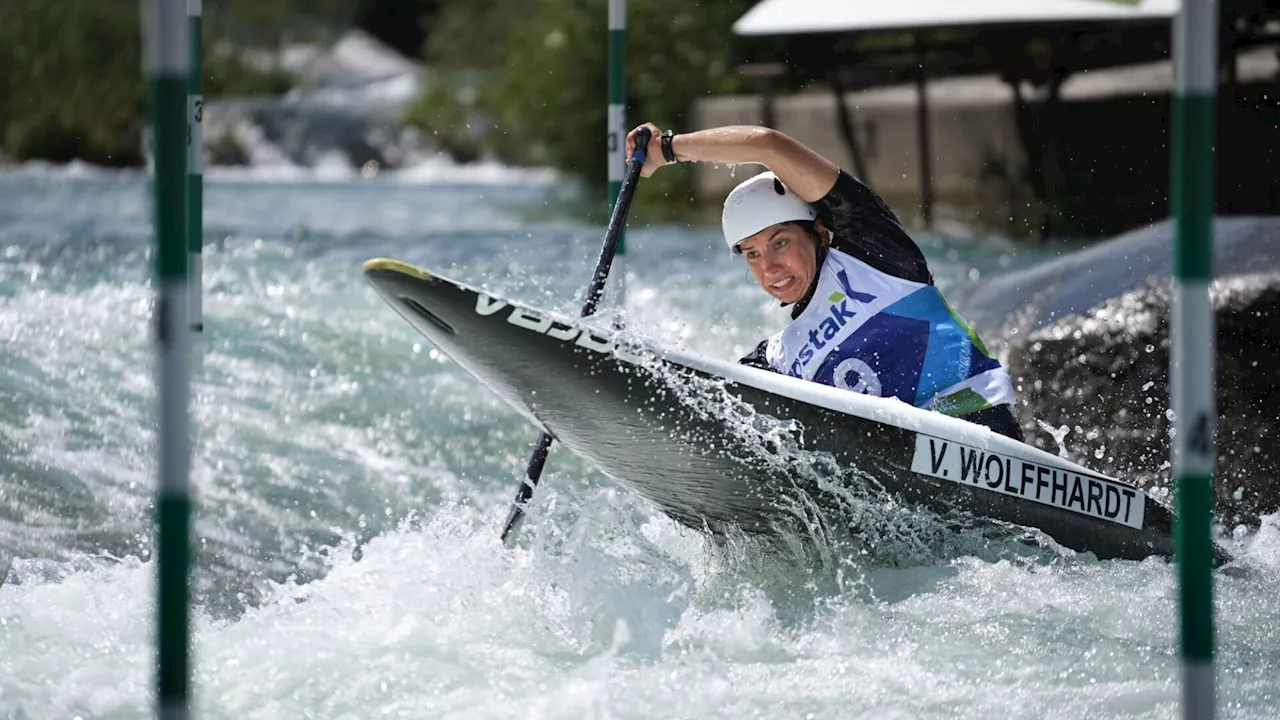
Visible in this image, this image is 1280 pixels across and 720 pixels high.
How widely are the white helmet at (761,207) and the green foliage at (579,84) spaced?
13.2 m

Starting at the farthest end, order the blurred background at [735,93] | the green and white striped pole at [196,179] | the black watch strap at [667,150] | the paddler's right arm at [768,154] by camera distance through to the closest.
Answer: the blurred background at [735,93]
the green and white striped pole at [196,179]
the black watch strap at [667,150]
the paddler's right arm at [768,154]

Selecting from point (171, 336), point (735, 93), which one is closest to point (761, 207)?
point (171, 336)

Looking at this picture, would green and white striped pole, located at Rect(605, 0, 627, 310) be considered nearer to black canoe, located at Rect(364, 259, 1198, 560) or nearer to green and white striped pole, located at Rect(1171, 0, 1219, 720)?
black canoe, located at Rect(364, 259, 1198, 560)

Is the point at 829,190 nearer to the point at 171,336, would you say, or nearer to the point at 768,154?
the point at 768,154

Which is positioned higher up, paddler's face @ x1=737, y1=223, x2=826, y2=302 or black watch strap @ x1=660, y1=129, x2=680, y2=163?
black watch strap @ x1=660, y1=129, x2=680, y2=163

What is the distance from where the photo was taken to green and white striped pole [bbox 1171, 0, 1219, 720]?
2.20m

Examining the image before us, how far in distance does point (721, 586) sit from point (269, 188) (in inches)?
643

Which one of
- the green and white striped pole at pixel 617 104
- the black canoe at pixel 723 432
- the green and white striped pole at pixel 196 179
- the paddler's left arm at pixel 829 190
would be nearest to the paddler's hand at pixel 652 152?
the paddler's left arm at pixel 829 190

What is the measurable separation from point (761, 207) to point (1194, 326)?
193cm

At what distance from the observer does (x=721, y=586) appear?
4.08 m

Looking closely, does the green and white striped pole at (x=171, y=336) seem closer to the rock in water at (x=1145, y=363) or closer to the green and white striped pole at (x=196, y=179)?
the green and white striped pole at (x=196, y=179)

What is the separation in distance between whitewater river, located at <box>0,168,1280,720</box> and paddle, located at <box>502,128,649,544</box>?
6 centimetres

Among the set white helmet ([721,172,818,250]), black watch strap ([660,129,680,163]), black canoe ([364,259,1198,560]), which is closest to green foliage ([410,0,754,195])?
black watch strap ([660,129,680,163])

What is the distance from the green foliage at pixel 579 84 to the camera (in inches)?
685
